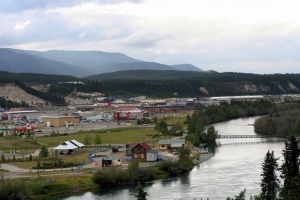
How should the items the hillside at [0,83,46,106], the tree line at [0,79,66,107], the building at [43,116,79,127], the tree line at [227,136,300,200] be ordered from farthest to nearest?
the tree line at [0,79,66,107], the hillside at [0,83,46,106], the building at [43,116,79,127], the tree line at [227,136,300,200]

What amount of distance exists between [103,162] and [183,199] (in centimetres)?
940

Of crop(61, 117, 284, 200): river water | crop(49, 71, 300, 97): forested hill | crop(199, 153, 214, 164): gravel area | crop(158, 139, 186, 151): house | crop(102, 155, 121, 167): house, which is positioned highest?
crop(49, 71, 300, 97): forested hill

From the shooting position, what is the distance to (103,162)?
33344 millimetres

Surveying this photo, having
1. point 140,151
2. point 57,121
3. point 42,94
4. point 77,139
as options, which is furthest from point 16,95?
point 140,151

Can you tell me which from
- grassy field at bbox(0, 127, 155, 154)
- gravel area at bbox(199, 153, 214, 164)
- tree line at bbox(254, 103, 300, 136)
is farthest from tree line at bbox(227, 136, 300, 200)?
tree line at bbox(254, 103, 300, 136)

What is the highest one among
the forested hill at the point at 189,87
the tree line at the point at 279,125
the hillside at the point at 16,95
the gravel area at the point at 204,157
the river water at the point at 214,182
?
the forested hill at the point at 189,87

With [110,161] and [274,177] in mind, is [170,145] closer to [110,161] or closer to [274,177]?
[110,161]

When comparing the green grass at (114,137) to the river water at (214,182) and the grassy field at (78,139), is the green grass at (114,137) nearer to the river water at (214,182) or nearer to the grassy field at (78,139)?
the grassy field at (78,139)

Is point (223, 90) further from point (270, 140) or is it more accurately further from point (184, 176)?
point (184, 176)

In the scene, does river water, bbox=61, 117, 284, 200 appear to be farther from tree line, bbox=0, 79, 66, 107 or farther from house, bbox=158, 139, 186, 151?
tree line, bbox=0, 79, 66, 107

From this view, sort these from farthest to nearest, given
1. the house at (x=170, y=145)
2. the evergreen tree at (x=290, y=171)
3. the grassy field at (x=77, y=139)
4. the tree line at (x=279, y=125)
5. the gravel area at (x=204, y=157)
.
Result: 1. the tree line at (x=279, y=125)
2. the house at (x=170, y=145)
3. the gravel area at (x=204, y=157)
4. the grassy field at (x=77, y=139)
5. the evergreen tree at (x=290, y=171)

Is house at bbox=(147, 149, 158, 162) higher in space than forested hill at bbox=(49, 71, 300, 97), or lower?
lower

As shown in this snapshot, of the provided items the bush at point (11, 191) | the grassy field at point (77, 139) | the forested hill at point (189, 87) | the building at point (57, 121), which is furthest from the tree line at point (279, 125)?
the forested hill at point (189, 87)

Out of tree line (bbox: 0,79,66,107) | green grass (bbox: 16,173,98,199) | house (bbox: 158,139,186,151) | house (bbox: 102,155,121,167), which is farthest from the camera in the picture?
tree line (bbox: 0,79,66,107)
